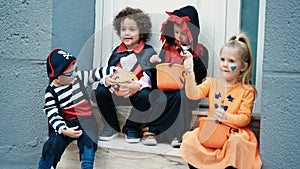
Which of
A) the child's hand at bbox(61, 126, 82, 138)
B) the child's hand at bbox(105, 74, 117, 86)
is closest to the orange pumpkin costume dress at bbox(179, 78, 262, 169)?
the child's hand at bbox(105, 74, 117, 86)

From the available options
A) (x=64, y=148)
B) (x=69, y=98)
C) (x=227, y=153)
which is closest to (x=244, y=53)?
(x=227, y=153)

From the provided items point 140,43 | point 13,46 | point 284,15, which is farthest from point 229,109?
point 13,46

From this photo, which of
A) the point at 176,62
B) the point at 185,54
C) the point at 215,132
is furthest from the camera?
the point at 176,62

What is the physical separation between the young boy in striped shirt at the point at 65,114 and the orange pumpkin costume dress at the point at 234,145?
2.05 feet

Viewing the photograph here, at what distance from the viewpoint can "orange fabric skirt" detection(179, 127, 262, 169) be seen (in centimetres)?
261

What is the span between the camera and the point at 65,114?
3084 millimetres

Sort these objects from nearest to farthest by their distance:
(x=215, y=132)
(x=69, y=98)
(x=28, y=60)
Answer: (x=215, y=132), (x=69, y=98), (x=28, y=60)

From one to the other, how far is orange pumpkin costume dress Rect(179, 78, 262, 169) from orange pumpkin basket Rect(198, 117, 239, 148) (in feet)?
0.08

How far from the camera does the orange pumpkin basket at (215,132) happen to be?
8.94 feet

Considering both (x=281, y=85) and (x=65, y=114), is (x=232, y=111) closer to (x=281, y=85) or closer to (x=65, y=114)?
(x=281, y=85)

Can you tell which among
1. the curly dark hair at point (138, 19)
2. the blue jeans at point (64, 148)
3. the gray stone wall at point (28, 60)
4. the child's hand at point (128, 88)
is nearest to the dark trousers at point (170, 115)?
the child's hand at point (128, 88)

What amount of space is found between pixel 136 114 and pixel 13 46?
38.9 inches

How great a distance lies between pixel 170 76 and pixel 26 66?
1022mm

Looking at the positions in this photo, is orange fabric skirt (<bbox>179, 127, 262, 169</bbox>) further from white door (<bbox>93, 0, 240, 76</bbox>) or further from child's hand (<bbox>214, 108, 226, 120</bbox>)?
white door (<bbox>93, 0, 240, 76</bbox>)
